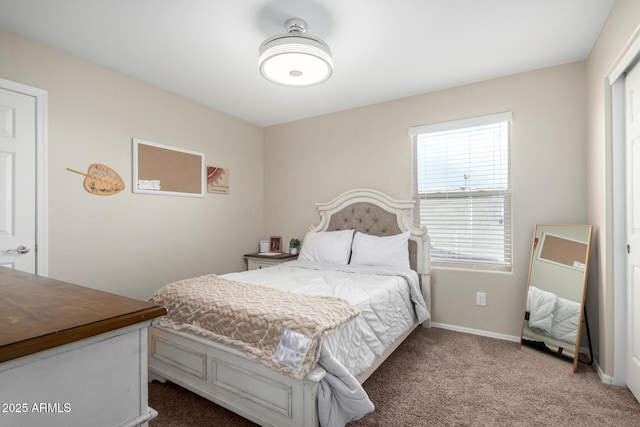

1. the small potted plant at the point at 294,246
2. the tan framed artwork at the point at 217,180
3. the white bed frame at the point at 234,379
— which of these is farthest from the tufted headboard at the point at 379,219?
the tan framed artwork at the point at 217,180

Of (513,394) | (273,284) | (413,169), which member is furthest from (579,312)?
(273,284)

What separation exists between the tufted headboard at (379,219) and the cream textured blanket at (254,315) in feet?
5.06

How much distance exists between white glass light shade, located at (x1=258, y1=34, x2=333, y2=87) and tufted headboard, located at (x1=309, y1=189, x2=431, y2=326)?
5.31 feet

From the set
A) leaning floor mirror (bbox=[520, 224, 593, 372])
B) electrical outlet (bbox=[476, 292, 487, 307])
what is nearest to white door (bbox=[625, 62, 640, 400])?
leaning floor mirror (bbox=[520, 224, 593, 372])

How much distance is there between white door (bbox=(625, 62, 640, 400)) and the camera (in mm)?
1916

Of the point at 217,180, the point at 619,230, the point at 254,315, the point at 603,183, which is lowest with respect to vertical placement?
the point at 254,315

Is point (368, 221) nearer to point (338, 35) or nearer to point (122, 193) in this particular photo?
point (338, 35)

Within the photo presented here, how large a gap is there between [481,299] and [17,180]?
12.9ft

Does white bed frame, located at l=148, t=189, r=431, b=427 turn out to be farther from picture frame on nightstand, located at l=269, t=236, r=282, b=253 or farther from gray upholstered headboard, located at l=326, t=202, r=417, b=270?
picture frame on nightstand, located at l=269, t=236, r=282, b=253

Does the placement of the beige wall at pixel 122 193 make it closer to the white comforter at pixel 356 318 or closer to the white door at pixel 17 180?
the white door at pixel 17 180

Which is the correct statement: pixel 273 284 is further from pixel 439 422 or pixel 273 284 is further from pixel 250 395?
pixel 439 422

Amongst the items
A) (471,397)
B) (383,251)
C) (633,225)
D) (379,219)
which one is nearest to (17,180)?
(383,251)

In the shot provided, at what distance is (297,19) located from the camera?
214 centimetres

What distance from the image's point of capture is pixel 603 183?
2.22 meters
